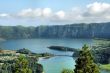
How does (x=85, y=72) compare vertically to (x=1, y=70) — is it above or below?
above

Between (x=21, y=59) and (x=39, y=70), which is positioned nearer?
(x=21, y=59)

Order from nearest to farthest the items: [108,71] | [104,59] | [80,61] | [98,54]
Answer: [80,61]
[108,71]
[104,59]
[98,54]

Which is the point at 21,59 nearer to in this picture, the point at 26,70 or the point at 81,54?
the point at 26,70

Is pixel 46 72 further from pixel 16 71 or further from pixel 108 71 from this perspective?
pixel 16 71

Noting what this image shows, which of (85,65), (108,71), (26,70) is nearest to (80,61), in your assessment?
(85,65)

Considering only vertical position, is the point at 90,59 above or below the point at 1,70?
above

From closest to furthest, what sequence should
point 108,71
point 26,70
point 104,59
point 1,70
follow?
point 26,70
point 1,70
point 108,71
point 104,59

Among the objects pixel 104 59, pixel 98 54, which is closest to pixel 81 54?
pixel 104 59

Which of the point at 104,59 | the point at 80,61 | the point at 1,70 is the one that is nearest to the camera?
the point at 80,61

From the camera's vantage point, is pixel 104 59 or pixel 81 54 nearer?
pixel 81 54
